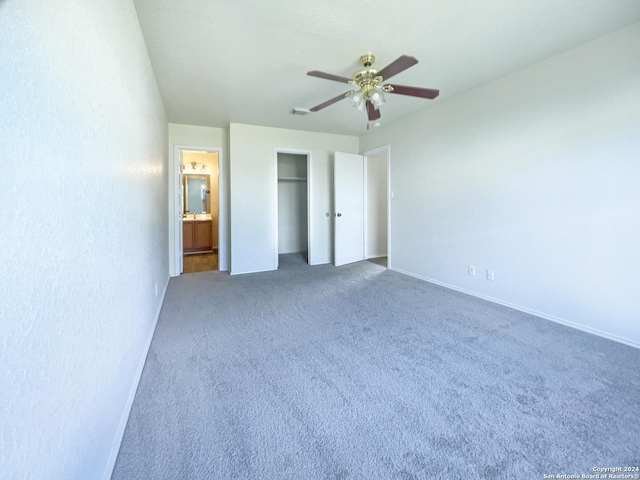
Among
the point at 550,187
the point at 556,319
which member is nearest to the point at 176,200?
the point at 550,187

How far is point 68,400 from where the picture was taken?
83 centimetres

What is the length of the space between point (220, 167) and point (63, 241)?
428 centimetres

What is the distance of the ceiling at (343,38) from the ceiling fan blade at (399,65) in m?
0.25

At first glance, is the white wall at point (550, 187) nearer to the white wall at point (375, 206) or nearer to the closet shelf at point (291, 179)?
the white wall at point (375, 206)

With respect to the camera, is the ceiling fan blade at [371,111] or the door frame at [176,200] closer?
the ceiling fan blade at [371,111]

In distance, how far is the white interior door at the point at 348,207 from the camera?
512 cm

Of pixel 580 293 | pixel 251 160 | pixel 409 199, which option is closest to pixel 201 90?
pixel 251 160

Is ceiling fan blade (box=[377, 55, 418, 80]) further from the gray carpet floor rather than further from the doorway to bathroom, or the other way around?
the doorway to bathroom

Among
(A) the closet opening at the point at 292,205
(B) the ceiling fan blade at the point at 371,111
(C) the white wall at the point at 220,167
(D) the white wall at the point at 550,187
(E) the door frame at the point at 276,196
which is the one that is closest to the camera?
(D) the white wall at the point at 550,187

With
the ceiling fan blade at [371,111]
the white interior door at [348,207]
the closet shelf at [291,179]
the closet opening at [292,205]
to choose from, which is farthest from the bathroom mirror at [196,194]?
the ceiling fan blade at [371,111]

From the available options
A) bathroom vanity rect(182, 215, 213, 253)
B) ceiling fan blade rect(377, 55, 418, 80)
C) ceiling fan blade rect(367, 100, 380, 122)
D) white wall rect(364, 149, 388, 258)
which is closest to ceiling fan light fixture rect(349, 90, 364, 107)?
ceiling fan blade rect(377, 55, 418, 80)

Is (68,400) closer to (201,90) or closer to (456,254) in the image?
(201,90)

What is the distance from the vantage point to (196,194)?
7.12 m

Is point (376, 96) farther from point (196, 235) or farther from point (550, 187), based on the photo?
point (196, 235)
